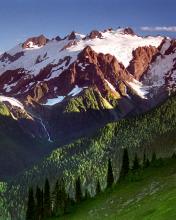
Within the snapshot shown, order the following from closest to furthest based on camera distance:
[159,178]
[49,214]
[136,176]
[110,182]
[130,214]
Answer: [130,214], [159,178], [136,176], [49,214], [110,182]

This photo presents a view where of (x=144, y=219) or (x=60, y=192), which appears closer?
(x=144, y=219)

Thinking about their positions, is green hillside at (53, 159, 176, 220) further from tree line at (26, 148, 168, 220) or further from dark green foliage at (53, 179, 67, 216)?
dark green foliage at (53, 179, 67, 216)

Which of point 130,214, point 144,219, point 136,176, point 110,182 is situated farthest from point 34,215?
point 144,219

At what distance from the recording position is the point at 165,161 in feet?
503

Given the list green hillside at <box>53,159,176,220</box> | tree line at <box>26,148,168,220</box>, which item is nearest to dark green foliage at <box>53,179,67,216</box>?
tree line at <box>26,148,168,220</box>

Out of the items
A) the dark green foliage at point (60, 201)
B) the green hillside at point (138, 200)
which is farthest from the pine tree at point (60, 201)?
the green hillside at point (138, 200)

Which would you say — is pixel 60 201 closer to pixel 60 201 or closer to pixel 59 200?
pixel 60 201

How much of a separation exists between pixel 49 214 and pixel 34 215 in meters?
9.76

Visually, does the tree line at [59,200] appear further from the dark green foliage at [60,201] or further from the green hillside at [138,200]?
the green hillside at [138,200]

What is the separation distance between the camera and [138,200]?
108 metres

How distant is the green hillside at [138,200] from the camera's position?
83994 millimetres

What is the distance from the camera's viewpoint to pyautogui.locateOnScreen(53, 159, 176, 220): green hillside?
83994mm

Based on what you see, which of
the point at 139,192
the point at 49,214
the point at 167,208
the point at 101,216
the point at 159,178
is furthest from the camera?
the point at 49,214

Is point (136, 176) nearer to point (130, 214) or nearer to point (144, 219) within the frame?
→ point (130, 214)
